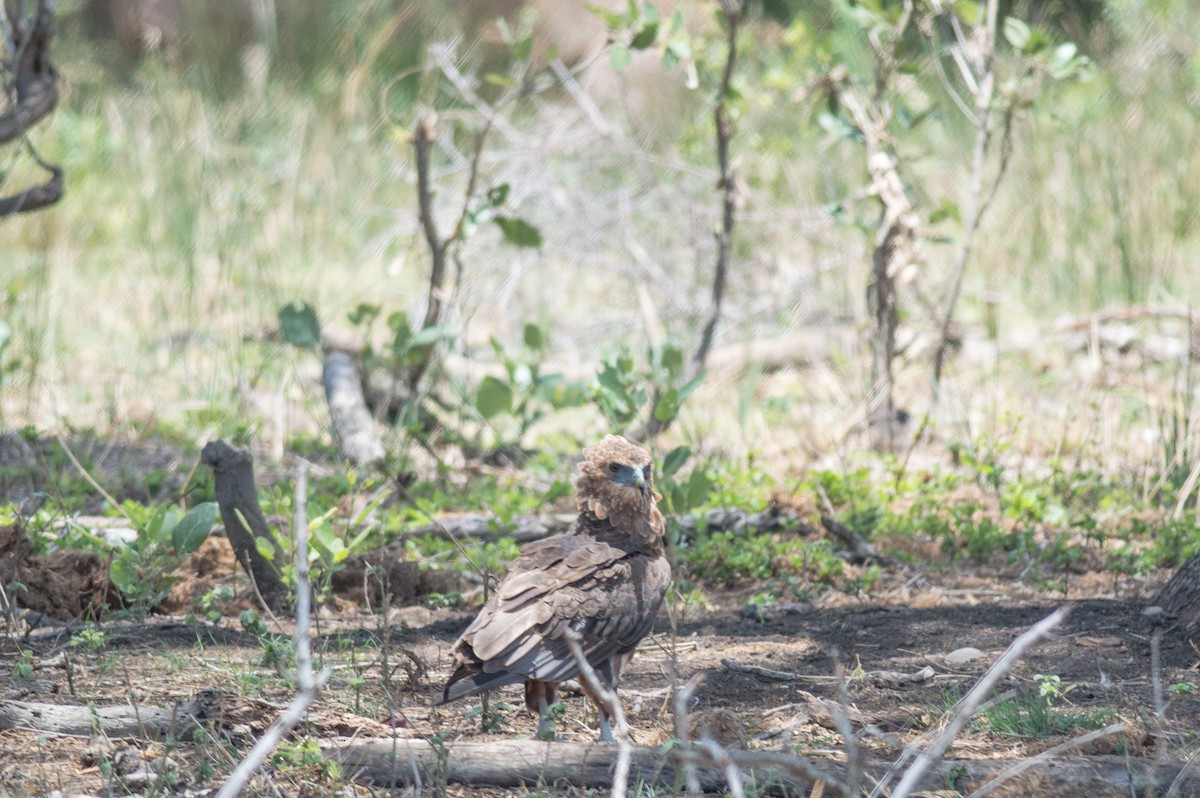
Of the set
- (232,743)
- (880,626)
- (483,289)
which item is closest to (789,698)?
(880,626)

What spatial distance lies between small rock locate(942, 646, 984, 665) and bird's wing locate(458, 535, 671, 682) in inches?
35.3

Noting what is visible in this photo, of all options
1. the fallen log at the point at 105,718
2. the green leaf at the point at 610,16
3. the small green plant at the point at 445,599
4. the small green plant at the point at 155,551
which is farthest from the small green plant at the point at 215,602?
the green leaf at the point at 610,16

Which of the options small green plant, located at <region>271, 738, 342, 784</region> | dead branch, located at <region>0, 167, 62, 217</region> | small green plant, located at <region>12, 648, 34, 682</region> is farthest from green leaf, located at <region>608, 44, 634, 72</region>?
small green plant, located at <region>271, 738, 342, 784</region>

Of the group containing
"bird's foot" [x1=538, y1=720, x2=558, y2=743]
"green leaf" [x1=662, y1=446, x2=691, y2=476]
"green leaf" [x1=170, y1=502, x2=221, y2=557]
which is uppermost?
"green leaf" [x1=662, y1=446, x2=691, y2=476]

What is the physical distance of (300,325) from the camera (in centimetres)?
520

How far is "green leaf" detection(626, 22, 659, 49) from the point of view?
208 inches

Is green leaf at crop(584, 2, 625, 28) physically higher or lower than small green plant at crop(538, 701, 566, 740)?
higher

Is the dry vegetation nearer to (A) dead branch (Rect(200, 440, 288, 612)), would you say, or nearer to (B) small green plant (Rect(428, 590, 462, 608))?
(B) small green plant (Rect(428, 590, 462, 608))

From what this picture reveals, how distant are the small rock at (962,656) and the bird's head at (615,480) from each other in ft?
3.23

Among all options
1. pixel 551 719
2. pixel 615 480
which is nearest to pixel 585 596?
pixel 551 719

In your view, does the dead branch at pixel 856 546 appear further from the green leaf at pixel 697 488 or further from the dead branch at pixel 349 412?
the dead branch at pixel 349 412

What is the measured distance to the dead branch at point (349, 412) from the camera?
5.74m

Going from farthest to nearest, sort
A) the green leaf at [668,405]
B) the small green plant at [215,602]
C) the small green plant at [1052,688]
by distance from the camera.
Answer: the green leaf at [668,405] → the small green plant at [215,602] → the small green plant at [1052,688]

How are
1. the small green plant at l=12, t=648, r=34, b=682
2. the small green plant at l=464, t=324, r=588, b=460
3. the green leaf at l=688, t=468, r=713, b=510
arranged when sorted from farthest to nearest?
the small green plant at l=464, t=324, r=588, b=460 → the green leaf at l=688, t=468, r=713, b=510 → the small green plant at l=12, t=648, r=34, b=682
